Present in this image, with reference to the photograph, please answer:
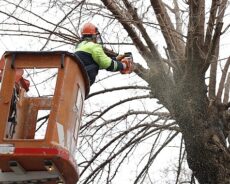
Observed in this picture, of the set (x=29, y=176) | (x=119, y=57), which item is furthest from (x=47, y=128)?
(x=119, y=57)

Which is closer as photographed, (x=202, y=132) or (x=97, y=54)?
(x=97, y=54)

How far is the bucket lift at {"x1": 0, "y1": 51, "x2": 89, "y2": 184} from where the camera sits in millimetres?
4434

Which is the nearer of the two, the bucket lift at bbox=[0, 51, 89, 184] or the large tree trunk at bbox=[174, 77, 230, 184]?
the bucket lift at bbox=[0, 51, 89, 184]

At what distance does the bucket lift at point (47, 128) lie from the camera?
443cm

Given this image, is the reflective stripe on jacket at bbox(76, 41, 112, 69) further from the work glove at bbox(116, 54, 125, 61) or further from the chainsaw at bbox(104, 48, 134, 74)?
the work glove at bbox(116, 54, 125, 61)

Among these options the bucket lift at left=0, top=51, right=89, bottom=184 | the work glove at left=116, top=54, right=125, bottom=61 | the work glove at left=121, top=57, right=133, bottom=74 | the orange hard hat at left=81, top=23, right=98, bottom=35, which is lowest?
the bucket lift at left=0, top=51, right=89, bottom=184

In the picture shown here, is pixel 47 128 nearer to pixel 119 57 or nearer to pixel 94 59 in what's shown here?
pixel 94 59

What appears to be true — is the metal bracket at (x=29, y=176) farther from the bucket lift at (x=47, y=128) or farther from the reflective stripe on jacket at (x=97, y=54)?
the reflective stripe on jacket at (x=97, y=54)

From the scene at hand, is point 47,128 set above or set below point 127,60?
below

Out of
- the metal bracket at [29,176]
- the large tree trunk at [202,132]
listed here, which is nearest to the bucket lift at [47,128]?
the metal bracket at [29,176]

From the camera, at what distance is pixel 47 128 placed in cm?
450

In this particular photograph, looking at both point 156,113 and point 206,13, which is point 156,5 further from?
point 156,113

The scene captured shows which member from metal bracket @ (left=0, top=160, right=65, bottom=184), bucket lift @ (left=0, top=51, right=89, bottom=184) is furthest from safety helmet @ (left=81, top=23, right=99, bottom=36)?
metal bracket @ (left=0, top=160, right=65, bottom=184)

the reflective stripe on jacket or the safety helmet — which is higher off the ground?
the safety helmet
